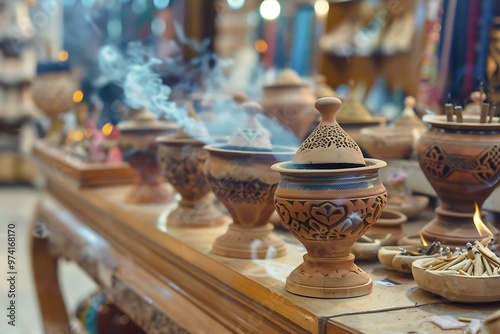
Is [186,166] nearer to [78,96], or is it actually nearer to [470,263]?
[470,263]

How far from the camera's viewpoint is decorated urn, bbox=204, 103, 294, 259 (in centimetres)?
156

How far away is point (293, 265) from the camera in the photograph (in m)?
1.53

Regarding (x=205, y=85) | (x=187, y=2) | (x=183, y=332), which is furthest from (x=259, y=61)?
(x=183, y=332)

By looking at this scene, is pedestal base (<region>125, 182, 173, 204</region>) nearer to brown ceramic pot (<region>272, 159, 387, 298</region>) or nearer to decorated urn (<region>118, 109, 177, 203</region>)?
decorated urn (<region>118, 109, 177, 203</region>)

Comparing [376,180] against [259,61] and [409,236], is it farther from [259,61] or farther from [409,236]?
[259,61]

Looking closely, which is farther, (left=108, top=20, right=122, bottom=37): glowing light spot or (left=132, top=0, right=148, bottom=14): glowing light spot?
(left=132, top=0, right=148, bottom=14): glowing light spot

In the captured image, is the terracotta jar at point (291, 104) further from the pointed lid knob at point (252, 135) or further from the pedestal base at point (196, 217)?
the pointed lid knob at point (252, 135)

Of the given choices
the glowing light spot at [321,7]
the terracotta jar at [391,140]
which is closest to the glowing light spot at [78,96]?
the terracotta jar at [391,140]

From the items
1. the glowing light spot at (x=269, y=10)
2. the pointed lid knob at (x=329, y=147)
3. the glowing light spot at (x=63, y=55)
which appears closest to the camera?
the pointed lid knob at (x=329, y=147)

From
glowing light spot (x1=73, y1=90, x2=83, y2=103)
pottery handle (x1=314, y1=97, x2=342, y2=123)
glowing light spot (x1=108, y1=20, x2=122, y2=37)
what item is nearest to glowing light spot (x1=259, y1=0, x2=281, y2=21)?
glowing light spot (x1=108, y1=20, x2=122, y2=37)

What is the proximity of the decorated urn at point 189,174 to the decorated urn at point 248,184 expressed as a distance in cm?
25

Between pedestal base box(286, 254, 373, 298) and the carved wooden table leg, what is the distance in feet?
6.08

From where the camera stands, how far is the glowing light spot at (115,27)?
4.31m

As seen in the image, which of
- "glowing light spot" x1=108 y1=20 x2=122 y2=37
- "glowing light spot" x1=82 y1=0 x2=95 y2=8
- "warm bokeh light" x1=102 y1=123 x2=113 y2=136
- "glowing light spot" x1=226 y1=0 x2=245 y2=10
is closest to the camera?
"warm bokeh light" x1=102 y1=123 x2=113 y2=136
